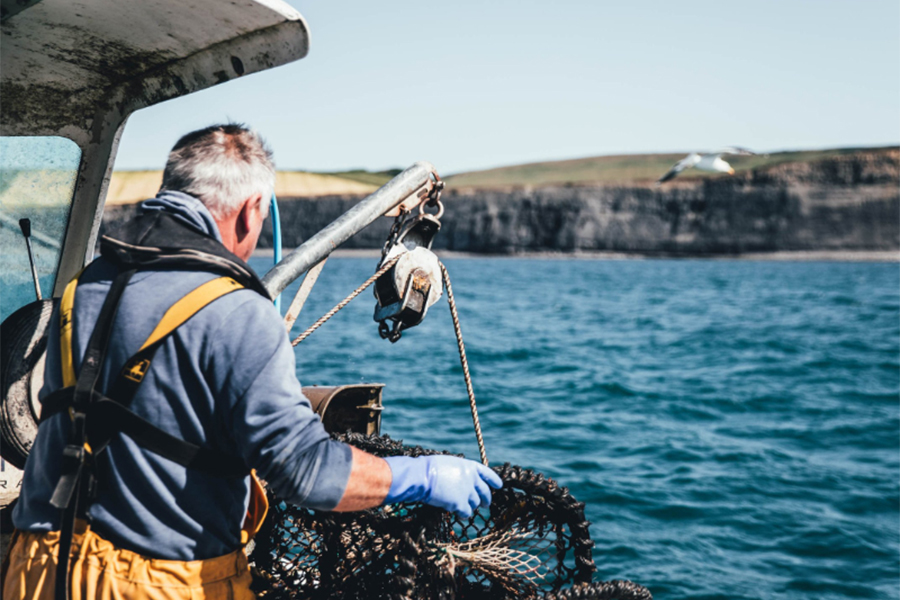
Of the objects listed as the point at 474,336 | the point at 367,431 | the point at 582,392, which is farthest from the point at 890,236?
the point at 367,431

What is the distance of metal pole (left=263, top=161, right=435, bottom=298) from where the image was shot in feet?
9.29

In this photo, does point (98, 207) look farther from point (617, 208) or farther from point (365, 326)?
point (617, 208)

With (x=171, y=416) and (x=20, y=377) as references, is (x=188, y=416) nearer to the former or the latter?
(x=171, y=416)

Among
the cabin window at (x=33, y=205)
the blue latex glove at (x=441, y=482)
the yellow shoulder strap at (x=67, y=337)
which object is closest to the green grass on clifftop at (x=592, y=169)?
the cabin window at (x=33, y=205)

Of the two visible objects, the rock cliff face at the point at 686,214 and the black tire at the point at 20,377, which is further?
the rock cliff face at the point at 686,214

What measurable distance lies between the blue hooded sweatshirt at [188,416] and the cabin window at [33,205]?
1.80 m

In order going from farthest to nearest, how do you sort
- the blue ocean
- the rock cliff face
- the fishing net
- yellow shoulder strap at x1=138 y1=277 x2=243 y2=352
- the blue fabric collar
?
the rock cliff face, the blue ocean, the fishing net, the blue fabric collar, yellow shoulder strap at x1=138 y1=277 x2=243 y2=352

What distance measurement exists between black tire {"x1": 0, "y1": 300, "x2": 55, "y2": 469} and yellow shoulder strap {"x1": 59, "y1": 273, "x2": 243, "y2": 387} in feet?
3.66

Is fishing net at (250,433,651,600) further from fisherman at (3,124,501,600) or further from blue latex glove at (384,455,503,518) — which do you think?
fisherman at (3,124,501,600)

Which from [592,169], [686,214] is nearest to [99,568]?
[686,214]

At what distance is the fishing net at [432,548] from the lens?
2.40 meters

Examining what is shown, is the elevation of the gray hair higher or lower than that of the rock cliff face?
lower

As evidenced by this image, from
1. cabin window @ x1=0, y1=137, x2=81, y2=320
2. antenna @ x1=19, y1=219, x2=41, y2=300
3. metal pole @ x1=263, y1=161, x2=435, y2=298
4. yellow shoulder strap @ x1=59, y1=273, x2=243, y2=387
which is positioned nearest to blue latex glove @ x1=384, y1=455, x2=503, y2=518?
yellow shoulder strap @ x1=59, y1=273, x2=243, y2=387

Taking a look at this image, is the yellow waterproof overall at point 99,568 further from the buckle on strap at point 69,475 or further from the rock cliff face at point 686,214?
the rock cliff face at point 686,214
